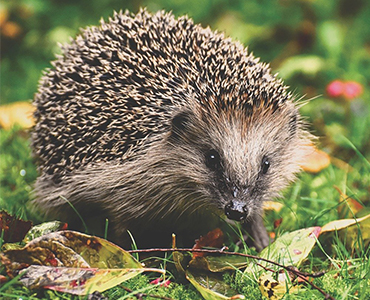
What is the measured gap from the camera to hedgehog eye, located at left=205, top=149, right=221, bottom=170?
2.86 m

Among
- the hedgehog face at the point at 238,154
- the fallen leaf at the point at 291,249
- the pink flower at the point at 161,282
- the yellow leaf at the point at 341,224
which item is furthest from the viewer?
the yellow leaf at the point at 341,224

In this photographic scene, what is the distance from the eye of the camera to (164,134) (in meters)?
2.99

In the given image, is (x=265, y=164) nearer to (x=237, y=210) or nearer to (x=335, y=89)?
(x=237, y=210)

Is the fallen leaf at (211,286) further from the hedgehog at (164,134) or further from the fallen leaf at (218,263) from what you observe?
the hedgehog at (164,134)

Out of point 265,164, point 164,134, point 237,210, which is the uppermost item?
point 164,134

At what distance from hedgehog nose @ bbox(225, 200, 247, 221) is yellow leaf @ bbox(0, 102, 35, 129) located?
2.53m

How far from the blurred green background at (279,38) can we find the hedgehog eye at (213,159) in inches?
84.2

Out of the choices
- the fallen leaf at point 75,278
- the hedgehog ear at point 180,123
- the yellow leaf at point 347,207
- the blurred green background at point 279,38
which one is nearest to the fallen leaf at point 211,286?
the fallen leaf at point 75,278

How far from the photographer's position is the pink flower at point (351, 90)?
5066mm

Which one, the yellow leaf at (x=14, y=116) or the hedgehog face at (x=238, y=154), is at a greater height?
the yellow leaf at (x=14, y=116)

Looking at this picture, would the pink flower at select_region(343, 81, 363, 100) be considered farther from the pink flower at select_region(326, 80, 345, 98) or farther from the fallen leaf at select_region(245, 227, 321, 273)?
the fallen leaf at select_region(245, 227, 321, 273)

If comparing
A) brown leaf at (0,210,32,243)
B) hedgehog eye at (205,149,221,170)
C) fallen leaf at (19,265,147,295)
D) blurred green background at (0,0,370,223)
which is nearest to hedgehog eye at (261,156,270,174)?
hedgehog eye at (205,149,221,170)

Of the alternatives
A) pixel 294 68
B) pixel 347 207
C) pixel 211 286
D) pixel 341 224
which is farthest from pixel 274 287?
pixel 294 68

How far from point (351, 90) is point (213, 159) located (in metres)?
2.75
